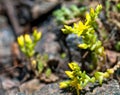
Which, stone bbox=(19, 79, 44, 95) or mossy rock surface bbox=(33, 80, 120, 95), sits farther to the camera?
stone bbox=(19, 79, 44, 95)

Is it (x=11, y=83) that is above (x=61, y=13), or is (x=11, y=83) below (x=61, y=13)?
below

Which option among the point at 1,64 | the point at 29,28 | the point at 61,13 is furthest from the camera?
the point at 29,28

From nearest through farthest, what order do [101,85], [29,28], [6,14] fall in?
[101,85] → [29,28] → [6,14]

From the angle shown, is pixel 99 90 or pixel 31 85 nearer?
pixel 99 90

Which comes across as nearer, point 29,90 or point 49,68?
point 29,90

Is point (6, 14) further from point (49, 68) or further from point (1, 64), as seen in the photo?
point (49, 68)

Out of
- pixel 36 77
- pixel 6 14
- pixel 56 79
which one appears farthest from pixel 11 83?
pixel 6 14

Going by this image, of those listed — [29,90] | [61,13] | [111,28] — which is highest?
[61,13]

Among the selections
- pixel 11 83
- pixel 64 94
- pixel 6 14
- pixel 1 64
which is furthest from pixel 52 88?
pixel 6 14

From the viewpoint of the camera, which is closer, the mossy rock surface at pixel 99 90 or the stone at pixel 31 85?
the mossy rock surface at pixel 99 90
